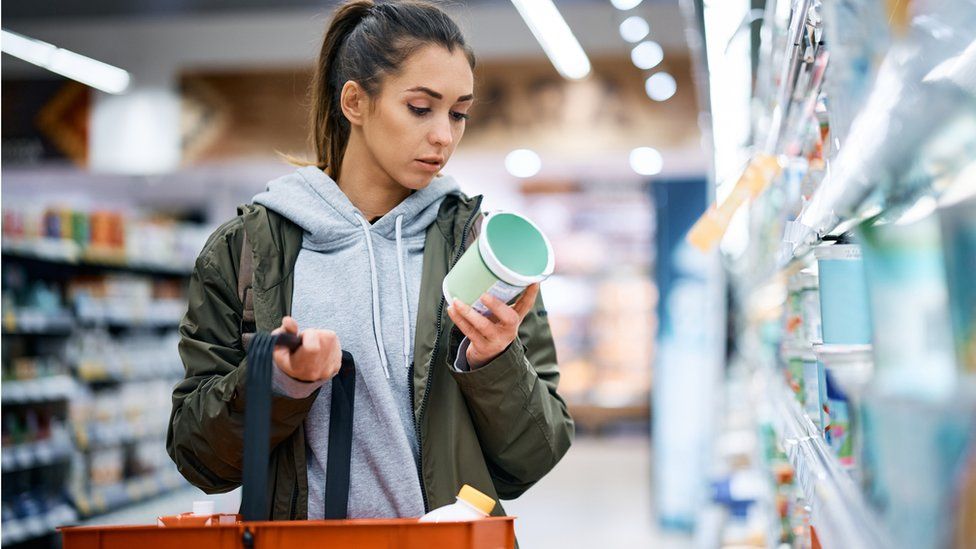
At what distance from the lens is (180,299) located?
24.7ft

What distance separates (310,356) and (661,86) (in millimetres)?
7713

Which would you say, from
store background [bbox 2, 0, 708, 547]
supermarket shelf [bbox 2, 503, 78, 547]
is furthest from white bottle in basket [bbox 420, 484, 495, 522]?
supermarket shelf [bbox 2, 503, 78, 547]

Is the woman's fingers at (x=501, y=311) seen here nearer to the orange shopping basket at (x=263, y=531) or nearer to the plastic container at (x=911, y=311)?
the orange shopping basket at (x=263, y=531)

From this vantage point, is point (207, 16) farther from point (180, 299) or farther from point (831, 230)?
point (831, 230)

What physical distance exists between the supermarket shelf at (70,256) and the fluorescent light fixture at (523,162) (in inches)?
126

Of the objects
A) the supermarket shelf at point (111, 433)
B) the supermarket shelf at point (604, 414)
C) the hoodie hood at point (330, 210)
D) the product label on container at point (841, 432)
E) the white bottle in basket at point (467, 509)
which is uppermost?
the hoodie hood at point (330, 210)

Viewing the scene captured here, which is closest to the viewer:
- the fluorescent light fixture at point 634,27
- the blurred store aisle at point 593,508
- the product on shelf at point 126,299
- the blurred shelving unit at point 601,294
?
the product on shelf at point 126,299

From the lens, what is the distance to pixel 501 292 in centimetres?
136

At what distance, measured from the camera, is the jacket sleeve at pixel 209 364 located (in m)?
1.51

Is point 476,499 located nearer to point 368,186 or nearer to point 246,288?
point 246,288

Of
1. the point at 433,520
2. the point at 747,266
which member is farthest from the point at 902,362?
the point at 747,266

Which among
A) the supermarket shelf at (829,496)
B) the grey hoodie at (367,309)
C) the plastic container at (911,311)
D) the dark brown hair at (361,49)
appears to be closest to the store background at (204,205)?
the dark brown hair at (361,49)

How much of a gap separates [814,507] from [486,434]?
536 mm

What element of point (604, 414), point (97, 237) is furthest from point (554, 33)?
point (604, 414)
